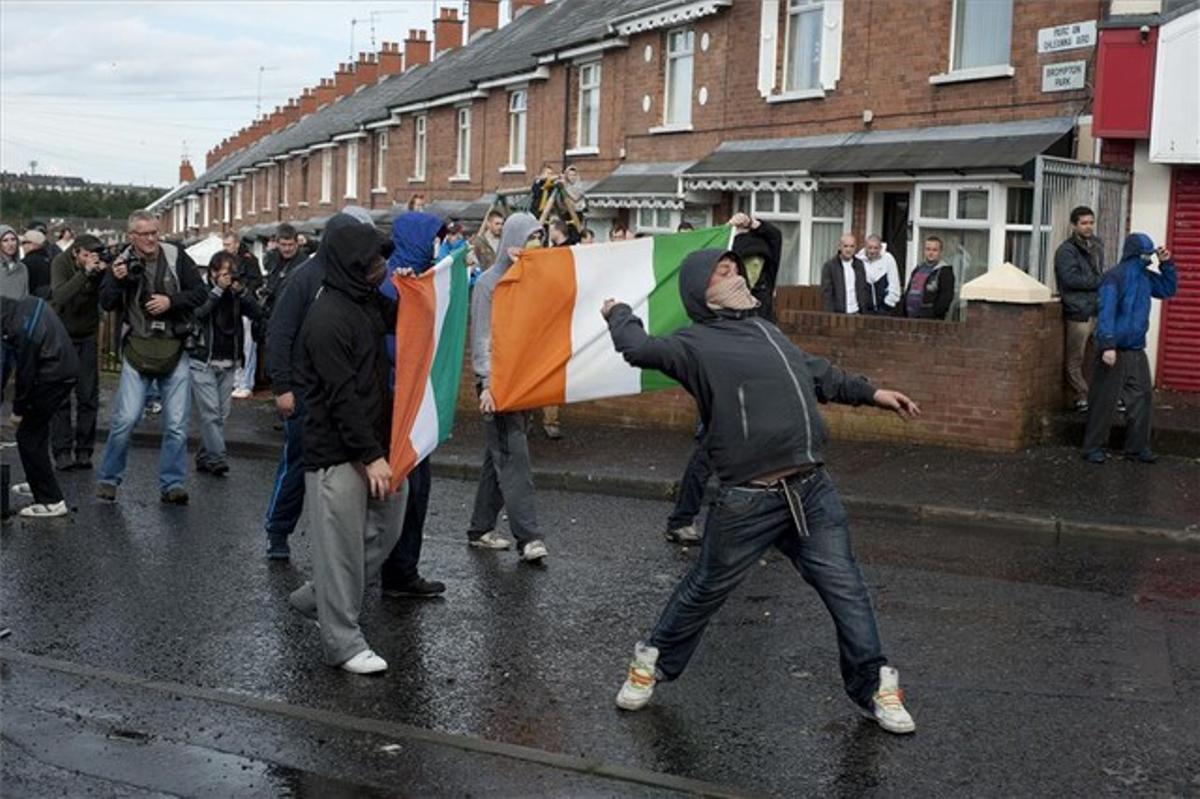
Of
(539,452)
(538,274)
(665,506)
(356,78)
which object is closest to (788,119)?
(539,452)

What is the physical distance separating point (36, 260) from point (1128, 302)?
1130 centimetres

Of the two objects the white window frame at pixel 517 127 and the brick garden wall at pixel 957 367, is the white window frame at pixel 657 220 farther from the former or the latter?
the brick garden wall at pixel 957 367

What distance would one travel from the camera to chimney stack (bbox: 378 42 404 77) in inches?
2201

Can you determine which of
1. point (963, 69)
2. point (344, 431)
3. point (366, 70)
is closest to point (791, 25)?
point (963, 69)

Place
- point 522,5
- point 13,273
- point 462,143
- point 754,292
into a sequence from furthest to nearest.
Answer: point 522,5 → point 462,143 → point 13,273 → point 754,292

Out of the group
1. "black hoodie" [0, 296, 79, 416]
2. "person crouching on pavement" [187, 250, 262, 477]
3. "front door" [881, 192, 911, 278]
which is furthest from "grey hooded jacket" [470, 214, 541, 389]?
"front door" [881, 192, 911, 278]

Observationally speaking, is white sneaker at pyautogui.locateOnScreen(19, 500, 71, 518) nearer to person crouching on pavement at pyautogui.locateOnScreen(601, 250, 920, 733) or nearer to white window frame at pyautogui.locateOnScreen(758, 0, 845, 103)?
person crouching on pavement at pyautogui.locateOnScreen(601, 250, 920, 733)

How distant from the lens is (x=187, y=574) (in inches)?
351

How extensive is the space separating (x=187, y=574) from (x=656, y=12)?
696 inches

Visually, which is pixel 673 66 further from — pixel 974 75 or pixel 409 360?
pixel 409 360

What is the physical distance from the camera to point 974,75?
1775 cm

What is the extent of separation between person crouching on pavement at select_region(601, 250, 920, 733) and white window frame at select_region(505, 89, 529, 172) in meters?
25.8

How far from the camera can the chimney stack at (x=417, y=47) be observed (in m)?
53.1

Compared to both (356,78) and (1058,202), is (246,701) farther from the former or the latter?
(356,78)
